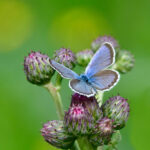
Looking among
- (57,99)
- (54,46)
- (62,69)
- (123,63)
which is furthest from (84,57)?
(54,46)

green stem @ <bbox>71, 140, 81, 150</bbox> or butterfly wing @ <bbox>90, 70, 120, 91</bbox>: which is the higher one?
butterfly wing @ <bbox>90, 70, 120, 91</bbox>

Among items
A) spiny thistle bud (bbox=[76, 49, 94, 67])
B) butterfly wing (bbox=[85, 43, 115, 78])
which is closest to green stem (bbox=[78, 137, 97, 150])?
butterfly wing (bbox=[85, 43, 115, 78])

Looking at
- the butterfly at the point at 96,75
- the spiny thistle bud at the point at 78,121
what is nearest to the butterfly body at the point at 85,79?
the butterfly at the point at 96,75

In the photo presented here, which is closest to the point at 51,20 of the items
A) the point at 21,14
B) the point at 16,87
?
the point at 21,14

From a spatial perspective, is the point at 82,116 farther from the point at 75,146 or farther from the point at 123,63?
the point at 123,63

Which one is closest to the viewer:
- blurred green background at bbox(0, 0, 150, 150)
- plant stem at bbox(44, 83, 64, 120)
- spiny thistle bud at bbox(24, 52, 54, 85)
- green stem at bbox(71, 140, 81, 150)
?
green stem at bbox(71, 140, 81, 150)

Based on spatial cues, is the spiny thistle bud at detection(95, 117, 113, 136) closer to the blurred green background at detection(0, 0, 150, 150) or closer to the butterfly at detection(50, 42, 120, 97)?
the butterfly at detection(50, 42, 120, 97)

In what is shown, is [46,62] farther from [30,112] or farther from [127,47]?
[127,47]

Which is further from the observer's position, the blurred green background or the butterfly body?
the blurred green background
